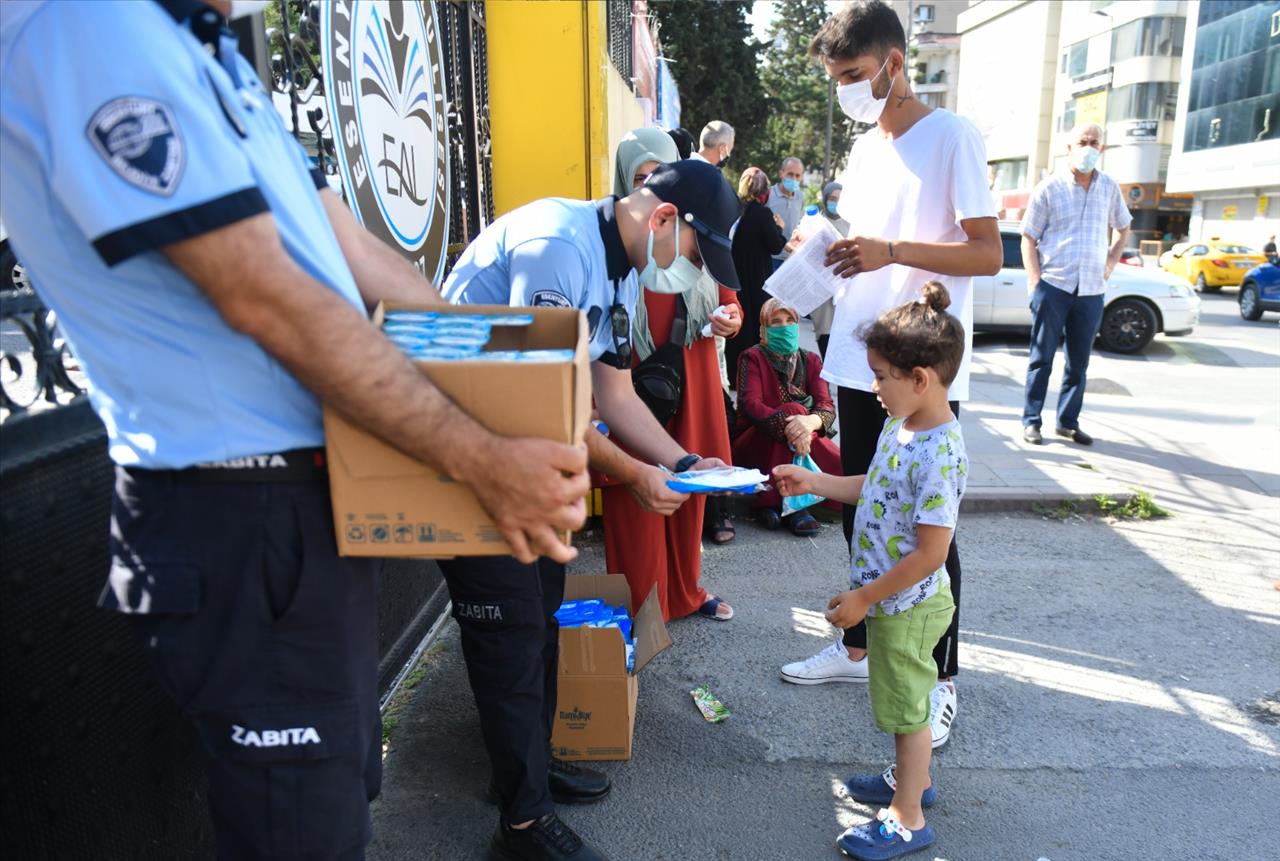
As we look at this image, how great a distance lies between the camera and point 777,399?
16.8ft

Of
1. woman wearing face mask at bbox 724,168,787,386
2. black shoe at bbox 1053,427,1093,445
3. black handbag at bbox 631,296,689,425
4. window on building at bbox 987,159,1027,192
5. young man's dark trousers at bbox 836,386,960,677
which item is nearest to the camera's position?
young man's dark trousers at bbox 836,386,960,677

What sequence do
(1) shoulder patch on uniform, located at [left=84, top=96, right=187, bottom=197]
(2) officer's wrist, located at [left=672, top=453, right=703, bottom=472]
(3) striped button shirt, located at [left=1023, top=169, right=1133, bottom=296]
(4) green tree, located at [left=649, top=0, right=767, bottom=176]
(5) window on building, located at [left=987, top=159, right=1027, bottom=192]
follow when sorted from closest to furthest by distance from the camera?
1. (1) shoulder patch on uniform, located at [left=84, top=96, right=187, bottom=197]
2. (2) officer's wrist, located at [left=672, top=453, right=703, bottom=472]
3. (3) striped button shirt, located at [left=1023, top=169, right=1133, bottom=296]
4. (4) green tree, located at [left=649, top=0, right=767, bottom=176]
5. (5) window on building, located at [left=987, top=159, right=1027, bottom=192]

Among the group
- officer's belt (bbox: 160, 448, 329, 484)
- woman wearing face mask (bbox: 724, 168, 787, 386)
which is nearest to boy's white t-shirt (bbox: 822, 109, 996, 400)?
officer's belt (bbox: 160, 448, 329, 484)

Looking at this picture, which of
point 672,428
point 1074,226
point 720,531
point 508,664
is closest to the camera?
point 508,664

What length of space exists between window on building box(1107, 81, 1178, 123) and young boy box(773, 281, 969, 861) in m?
51.9

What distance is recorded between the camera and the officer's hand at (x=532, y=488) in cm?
132

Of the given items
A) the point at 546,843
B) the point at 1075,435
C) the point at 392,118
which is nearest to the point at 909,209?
the point at 392,118

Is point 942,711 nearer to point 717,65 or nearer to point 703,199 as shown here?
point 703,199

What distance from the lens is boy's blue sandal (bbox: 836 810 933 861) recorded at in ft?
8.28

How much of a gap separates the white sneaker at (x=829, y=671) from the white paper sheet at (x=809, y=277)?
1345mm

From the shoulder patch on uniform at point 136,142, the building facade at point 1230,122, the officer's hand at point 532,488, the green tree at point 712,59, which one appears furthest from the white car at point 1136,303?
the building facade at point 1230,122

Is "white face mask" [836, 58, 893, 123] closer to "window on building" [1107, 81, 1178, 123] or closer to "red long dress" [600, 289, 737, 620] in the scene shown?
"red long dress" [600, 289, 737, 620]

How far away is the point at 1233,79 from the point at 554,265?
45.7 metres

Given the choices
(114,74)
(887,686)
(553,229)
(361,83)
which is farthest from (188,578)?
(361,83)
